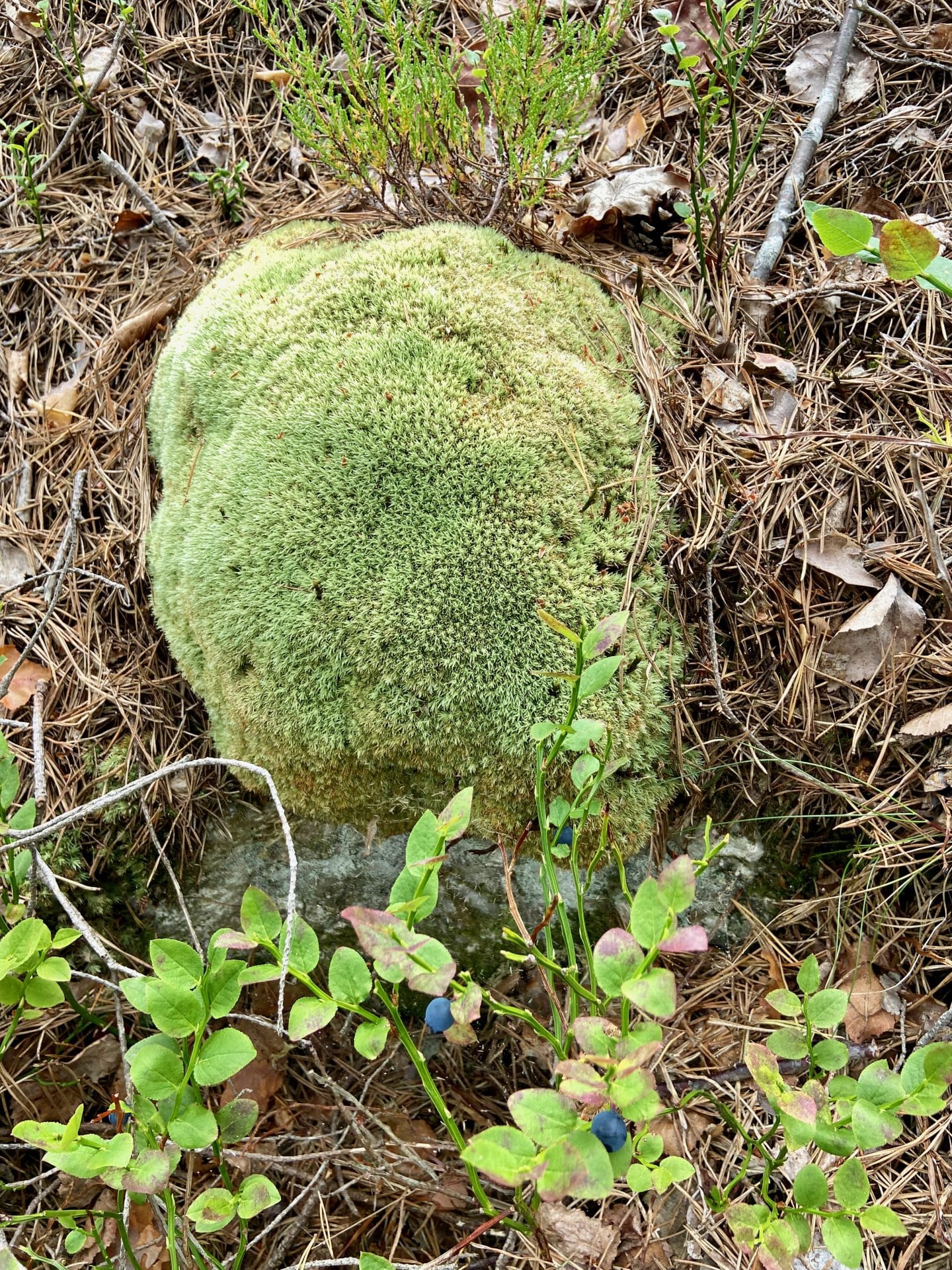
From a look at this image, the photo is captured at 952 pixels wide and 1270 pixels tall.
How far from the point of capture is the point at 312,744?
2121 millimetres

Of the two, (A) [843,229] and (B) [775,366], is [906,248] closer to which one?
(A) [843,229]

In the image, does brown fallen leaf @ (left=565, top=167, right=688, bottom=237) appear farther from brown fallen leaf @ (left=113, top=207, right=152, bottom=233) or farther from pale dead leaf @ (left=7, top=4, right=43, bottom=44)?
pale dead leaf @ (left=7, top=4, right=43, bottom=44)

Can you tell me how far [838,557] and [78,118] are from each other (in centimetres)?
305

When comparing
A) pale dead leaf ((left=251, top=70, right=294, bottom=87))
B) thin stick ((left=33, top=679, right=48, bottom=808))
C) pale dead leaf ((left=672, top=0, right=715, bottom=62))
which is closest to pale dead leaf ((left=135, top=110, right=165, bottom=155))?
pale dead leaf ((left=251, top=70, right=294, bottom=87))

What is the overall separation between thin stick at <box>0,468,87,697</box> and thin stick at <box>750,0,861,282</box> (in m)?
2.18

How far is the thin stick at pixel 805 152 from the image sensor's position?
8.16ft

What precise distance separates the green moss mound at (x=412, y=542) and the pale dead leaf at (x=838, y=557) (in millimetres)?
403

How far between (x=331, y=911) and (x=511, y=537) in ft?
3.67

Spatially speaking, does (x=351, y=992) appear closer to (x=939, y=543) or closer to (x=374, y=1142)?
(x=374, y=1142)

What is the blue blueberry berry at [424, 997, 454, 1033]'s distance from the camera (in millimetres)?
1417

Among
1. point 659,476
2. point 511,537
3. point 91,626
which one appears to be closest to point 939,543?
point 659,476

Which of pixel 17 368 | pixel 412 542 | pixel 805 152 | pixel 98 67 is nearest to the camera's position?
pixel 412 542

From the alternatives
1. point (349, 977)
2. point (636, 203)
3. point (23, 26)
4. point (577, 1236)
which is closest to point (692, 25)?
point (636, 203)

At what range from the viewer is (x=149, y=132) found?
10.2 feet
